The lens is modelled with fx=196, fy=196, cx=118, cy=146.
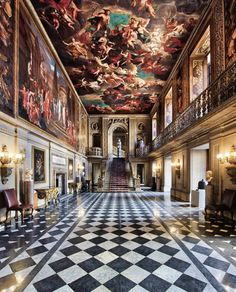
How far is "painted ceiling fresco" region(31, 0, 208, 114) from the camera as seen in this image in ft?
25.4

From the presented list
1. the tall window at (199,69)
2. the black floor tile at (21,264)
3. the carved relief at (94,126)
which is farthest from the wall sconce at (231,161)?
the carved relief at (94,126)

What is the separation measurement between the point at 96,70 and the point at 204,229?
10.5 meters

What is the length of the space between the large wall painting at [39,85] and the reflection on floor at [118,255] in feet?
14.2

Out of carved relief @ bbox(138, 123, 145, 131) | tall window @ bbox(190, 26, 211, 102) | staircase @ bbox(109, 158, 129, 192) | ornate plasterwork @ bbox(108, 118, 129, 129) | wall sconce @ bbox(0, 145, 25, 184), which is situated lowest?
staircase @ bbox(109, 158, 129, 192)

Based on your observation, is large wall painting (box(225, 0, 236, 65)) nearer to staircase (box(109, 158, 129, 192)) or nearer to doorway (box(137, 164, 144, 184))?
staircase (box(109, 158, 129, 192))

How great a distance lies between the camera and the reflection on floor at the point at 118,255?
2.90 m

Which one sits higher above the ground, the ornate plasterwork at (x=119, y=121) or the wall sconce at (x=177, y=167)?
the ornate plasterwork at (x=119, y=121)

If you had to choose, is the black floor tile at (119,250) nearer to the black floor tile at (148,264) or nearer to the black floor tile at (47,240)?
the black floor tile at (148,264)

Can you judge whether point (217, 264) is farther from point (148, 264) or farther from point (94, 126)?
point (94, 126)

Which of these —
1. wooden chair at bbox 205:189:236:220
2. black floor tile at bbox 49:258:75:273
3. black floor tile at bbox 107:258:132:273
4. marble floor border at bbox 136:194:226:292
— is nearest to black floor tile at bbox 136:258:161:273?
black floor tile at bbox 107:258:132:273

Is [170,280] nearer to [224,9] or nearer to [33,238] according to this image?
[33,238]

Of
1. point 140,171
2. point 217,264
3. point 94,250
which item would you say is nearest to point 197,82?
point 217,264

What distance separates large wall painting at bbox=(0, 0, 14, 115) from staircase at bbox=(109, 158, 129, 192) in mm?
10987

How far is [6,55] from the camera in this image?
19.8 feet
